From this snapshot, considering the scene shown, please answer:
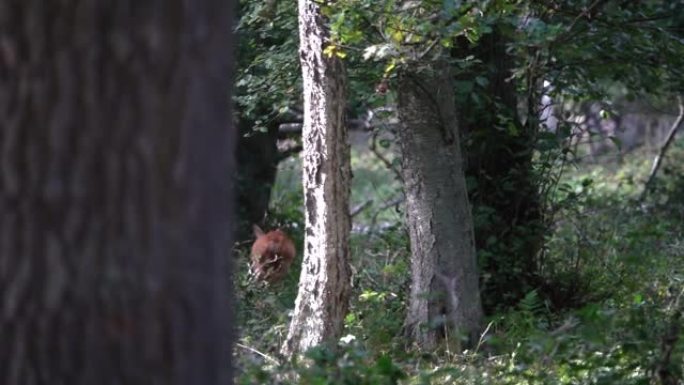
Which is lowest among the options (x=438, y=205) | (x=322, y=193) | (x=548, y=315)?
(x=548, y=315)

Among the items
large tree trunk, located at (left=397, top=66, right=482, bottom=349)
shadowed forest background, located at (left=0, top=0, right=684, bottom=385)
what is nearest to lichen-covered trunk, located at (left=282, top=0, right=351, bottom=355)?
shadowed forest background, located at (left=0, top=0, right=684, bottom=385)

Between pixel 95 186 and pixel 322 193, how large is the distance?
196 inches

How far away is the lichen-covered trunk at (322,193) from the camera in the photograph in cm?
818

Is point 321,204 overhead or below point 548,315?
overhead

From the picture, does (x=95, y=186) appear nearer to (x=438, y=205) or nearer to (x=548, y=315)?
(x=438, y=205)

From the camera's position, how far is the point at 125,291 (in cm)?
332

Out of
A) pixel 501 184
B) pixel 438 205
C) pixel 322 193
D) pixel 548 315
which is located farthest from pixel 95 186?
pixel 501 184

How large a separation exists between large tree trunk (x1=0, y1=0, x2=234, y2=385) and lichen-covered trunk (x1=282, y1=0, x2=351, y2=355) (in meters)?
4.81

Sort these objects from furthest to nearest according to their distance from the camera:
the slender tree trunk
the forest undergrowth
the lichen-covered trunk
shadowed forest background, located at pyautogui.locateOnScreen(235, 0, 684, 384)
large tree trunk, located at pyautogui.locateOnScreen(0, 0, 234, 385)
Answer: the slender tree trunk < the lichen-covered trunk < shadowed forest background, located at pyautogui.locateOnScreen(235, 0, 684, 384) < the forest undergrowth < large tree trunk, located at pyautogui.locateOnScreen(0, 0, 234, 385)

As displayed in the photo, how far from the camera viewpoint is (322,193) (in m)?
8.26

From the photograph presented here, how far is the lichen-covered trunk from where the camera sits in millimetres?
8180

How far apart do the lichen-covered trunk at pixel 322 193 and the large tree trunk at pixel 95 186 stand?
15.8ft

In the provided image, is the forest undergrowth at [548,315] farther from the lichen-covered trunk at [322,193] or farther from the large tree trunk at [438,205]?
the large tree trunk at [438,205]

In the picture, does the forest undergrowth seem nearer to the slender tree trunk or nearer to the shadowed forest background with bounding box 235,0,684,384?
the shadowed forest background with bounding box 235,0,684,384
